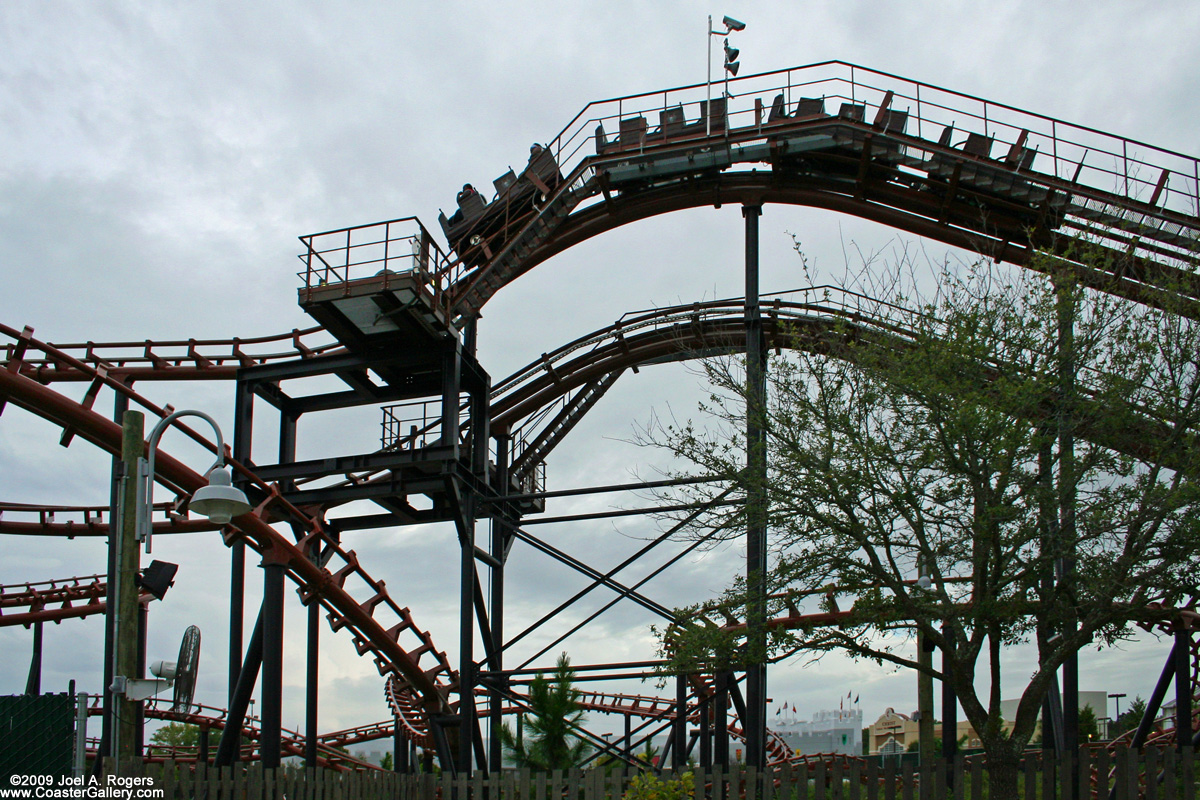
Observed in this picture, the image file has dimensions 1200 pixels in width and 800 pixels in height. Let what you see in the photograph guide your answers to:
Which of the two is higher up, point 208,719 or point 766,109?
point 766,109

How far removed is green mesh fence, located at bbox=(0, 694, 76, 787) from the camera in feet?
35.7

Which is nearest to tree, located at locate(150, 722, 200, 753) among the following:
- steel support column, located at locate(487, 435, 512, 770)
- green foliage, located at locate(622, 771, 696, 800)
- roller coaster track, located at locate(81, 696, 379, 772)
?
roller coaster track, located at locate(81, 696, 379, 772)

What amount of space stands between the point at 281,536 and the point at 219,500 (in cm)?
896

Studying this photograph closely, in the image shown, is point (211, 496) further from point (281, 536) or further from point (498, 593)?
point (498, 593)

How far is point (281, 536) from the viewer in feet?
60.1

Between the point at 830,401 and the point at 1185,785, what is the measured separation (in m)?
5.86

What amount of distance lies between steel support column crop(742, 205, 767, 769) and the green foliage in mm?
1906

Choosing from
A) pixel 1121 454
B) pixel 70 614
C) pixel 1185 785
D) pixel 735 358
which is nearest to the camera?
pixel 1185 785

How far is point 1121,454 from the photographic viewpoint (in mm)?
13508

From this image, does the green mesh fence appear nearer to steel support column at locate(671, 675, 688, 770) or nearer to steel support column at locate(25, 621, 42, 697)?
steel support column at locate(671, 675, 688, 770)

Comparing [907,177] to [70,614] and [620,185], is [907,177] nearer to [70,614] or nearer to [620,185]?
[620,185]

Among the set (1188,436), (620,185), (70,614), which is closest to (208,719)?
(70,614)

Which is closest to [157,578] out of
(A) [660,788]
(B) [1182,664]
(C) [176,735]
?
(A) [660,788]

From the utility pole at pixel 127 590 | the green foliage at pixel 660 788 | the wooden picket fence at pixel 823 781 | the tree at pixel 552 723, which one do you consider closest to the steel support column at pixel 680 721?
the tree at pixel 552 723
